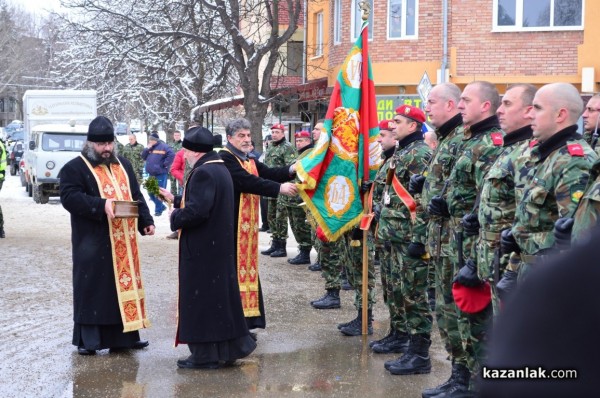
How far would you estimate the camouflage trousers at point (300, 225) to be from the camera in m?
13.5

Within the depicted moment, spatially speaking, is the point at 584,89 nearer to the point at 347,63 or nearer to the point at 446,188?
the point at 347,63

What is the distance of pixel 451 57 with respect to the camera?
76.8 feet

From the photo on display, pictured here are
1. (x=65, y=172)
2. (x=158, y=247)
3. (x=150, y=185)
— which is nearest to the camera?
(x=65, y=172)

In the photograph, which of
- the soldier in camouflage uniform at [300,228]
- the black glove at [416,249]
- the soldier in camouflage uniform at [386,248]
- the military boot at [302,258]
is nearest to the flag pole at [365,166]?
the soldier in camouflage uniform at [386,248]

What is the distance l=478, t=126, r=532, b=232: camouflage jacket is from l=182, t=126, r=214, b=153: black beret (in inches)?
102

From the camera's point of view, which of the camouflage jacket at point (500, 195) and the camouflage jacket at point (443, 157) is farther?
the camouflage jacket at point (443, 157)

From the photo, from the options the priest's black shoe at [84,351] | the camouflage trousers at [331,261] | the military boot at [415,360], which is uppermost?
the camouflage trousers at [331,261]

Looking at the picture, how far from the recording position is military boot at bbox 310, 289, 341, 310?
10070 millimetres

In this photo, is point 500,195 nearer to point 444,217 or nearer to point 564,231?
point 444,217

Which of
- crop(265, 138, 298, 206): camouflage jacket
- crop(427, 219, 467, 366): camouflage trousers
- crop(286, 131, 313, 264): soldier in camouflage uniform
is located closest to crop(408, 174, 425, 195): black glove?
crop(427, 219, 467, 366): camouflage trousers

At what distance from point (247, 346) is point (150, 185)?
2006mm

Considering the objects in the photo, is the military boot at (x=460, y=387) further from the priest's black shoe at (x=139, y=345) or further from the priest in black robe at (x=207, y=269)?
the priest's black shoe at (x=139, y=345)

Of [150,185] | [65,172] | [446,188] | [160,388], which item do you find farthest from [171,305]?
[446,188]

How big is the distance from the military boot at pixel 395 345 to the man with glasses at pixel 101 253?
2.01 m
